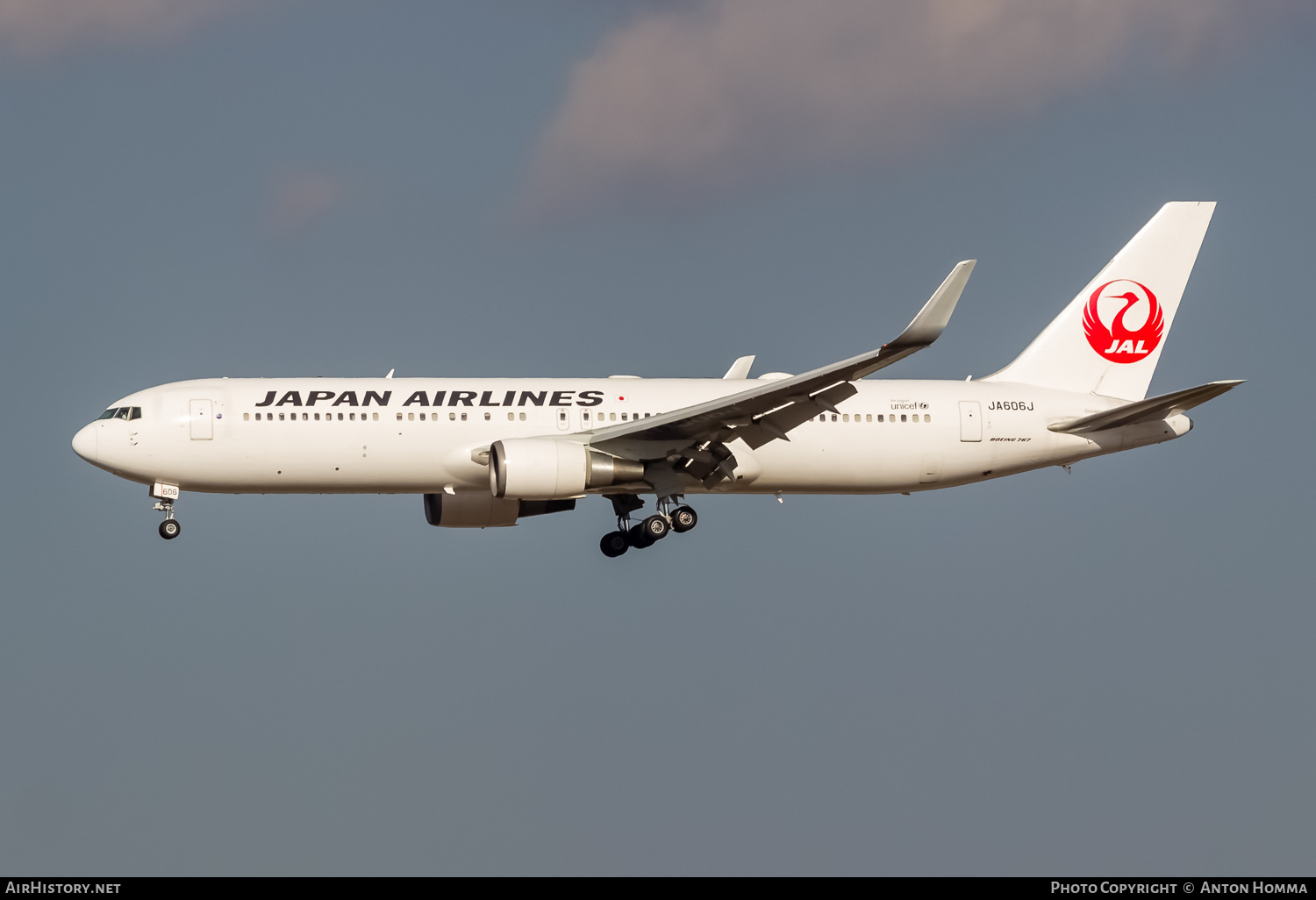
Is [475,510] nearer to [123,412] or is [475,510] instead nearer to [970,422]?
[123,412]

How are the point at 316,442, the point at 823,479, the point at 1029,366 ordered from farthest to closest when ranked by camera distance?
the point at 1029,366, the point at 823,479, the point at 316,442

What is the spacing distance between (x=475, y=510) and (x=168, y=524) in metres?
8.40

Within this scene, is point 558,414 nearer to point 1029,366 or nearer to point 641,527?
point 641,527

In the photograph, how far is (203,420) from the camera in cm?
4753

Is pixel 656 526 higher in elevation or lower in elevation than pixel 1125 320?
lower

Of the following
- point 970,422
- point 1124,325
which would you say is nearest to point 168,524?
point 970,422

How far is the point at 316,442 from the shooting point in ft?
156

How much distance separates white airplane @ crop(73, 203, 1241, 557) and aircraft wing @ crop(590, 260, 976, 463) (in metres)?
0.06

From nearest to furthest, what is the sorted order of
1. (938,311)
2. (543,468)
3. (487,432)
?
1. (938,311)
2. (543,468)
3. (487,432)

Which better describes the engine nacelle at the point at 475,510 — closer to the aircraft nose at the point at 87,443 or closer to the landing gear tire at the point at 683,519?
the landing gear tire at the point at 683,519

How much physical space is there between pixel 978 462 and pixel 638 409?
9.86 m

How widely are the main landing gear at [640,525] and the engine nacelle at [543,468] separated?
2.59 m

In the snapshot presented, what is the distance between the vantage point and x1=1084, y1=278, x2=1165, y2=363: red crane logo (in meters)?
54.9
